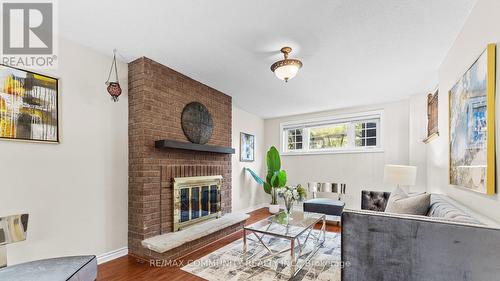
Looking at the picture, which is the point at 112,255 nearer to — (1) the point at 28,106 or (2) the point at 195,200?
(2) the point at 195,200

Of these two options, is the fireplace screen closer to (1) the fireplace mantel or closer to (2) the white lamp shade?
(1) the fireplace mantel

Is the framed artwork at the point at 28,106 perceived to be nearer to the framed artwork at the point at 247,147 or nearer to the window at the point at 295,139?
the framed artwork at the point at 247,147

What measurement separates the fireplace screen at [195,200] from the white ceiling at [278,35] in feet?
5.00

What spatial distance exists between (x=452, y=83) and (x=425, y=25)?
666 mm

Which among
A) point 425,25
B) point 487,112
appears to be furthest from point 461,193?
point 425,25

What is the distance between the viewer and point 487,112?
141 cm

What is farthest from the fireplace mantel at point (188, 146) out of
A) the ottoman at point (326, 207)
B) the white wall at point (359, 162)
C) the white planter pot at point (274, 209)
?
the white wall at point (359, 162)

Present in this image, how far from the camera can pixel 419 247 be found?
1.34 metres

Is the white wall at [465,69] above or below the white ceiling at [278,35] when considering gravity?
below

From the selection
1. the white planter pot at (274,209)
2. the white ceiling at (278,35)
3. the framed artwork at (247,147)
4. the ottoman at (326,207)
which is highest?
the white ceiling at (278,35)

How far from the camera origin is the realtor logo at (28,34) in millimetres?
1852

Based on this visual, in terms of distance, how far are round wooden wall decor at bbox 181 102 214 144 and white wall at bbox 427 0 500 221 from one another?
9.83 ft

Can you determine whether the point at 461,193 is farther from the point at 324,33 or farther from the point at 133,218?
the point at 133,218

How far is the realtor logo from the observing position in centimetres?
185
